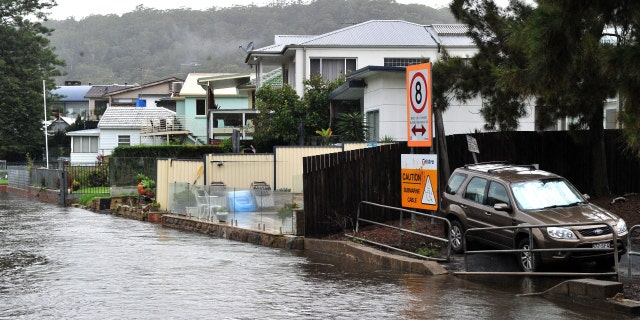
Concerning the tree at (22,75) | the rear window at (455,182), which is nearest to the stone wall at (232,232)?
the rear window at (455,182)

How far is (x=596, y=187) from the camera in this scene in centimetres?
2108

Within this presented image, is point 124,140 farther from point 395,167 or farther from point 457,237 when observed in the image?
point 457,237

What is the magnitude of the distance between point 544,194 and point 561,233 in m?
1.68

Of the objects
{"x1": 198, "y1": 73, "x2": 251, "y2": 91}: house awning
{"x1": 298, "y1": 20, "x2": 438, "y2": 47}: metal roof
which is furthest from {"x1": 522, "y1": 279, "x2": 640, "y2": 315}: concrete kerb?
{"x1": 198, "y1": 73, "x2": 251, "y2": 91}: house awning

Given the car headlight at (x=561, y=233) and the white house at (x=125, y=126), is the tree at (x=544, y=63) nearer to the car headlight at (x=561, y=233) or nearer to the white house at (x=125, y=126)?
the car headlight at (x=561, y=233)

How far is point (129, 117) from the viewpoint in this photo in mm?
72375

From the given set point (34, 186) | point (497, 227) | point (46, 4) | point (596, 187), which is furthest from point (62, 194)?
point (46, 4)

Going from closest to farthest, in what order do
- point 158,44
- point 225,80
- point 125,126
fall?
point 225,80, point 125,126, point 158,44

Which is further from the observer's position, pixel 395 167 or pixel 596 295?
pixel 395 167

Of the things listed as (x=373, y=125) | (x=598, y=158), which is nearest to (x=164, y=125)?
(x=373, y=125)

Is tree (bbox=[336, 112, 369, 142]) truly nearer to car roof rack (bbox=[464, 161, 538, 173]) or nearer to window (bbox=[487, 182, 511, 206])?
car roof rack (bbox=[464, 161, 538, 173])

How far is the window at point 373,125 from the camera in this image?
30.5 metres

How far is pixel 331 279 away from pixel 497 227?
297cm

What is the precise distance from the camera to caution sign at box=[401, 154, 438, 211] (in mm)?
16078
